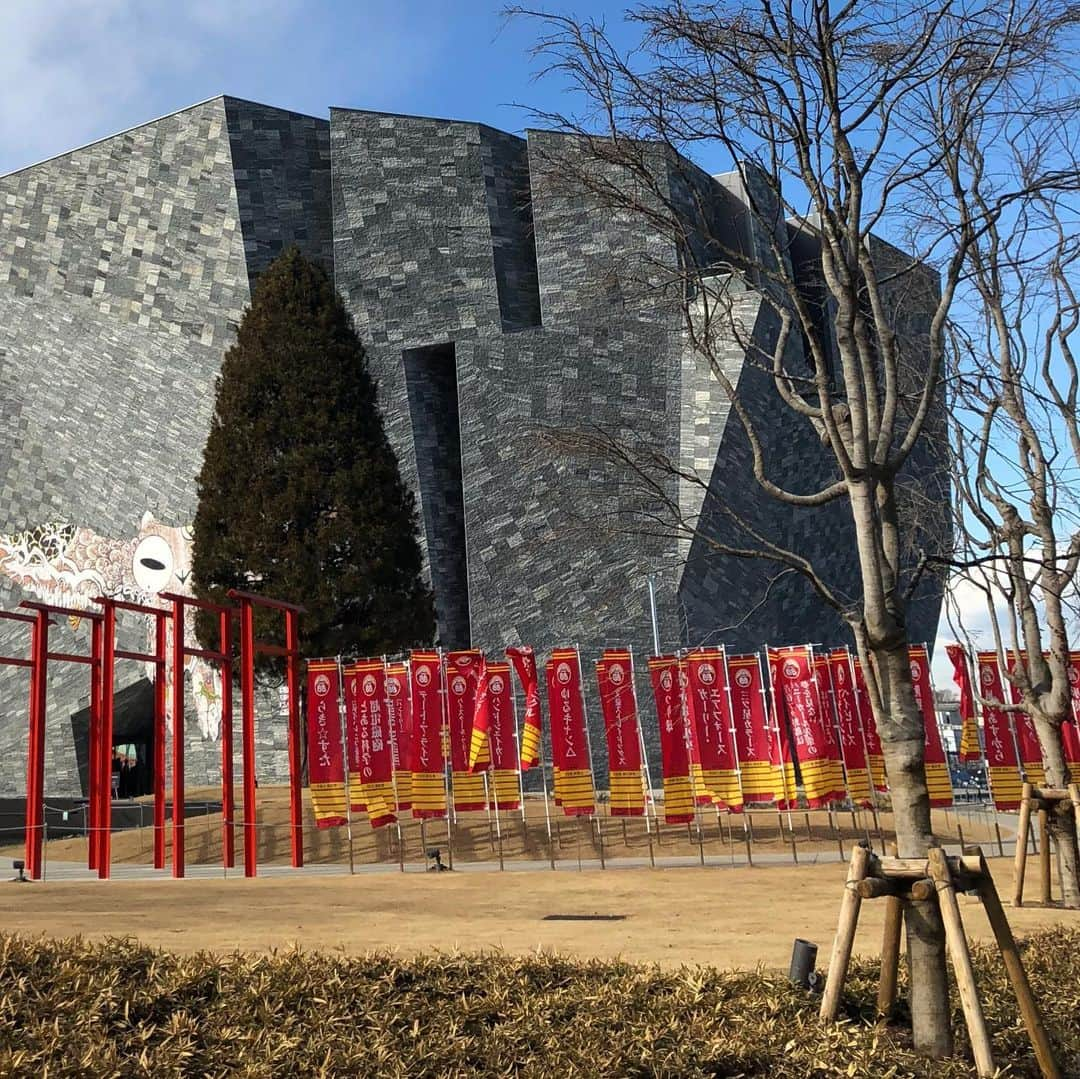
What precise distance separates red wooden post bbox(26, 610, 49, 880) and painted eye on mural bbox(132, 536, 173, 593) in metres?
15.3

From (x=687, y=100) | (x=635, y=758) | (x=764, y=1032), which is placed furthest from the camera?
(x=635, y=758)

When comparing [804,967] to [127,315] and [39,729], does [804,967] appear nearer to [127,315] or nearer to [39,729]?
[39,729]

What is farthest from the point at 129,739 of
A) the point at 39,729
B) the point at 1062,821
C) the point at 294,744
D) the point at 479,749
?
the point at 1062,821

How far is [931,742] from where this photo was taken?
17797mm

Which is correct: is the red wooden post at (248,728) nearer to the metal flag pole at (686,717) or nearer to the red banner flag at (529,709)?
the red banner flag at (529,709)

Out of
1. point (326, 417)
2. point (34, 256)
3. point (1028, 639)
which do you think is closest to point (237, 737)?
point (326, 417)

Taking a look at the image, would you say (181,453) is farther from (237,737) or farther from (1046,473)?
(1046,473)

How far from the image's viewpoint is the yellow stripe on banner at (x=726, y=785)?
16625mm

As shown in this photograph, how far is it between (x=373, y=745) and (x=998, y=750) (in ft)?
31.2

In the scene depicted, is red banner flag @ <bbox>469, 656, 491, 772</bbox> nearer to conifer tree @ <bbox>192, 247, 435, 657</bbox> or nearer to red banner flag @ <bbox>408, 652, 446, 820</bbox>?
red banner flag @ <bbox>408, 652, 446, 820</bbox>

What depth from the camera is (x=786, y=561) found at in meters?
6.90

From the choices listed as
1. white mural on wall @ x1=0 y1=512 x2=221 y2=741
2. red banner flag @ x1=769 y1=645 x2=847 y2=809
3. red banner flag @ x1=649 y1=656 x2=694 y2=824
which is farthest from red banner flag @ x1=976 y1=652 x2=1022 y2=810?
white mural on wall @ x1=0 y1=512 x2=221 y2=741

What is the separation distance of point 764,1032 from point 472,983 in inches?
58.6

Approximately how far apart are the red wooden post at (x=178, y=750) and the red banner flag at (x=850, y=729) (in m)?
9.49
